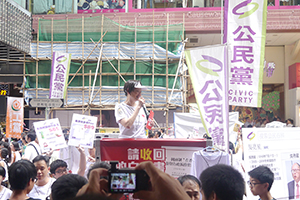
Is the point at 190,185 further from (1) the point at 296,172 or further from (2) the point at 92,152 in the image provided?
(2) the point at 92,152

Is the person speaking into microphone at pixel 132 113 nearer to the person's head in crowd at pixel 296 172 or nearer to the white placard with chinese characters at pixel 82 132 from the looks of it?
the white placard with chinese characters at pixel 82 132

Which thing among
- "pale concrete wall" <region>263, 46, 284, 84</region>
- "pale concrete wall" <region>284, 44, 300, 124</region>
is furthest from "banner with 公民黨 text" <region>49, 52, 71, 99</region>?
"pale concrete wall" <region>284, 44, 300, 124</region>

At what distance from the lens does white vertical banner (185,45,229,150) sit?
168 inches

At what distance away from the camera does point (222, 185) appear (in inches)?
73.5

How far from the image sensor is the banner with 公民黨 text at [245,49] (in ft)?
18.5

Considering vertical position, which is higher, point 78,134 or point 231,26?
point 231,26

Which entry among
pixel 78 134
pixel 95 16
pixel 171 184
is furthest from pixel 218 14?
pixel 171 184

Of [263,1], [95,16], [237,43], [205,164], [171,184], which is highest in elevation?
[95,16]

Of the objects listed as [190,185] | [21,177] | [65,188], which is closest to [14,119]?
[21,177]

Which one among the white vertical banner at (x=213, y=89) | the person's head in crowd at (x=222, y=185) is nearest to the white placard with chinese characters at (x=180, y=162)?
the white vertical banner at (x=213, y=89)

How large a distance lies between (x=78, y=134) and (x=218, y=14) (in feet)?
41.4

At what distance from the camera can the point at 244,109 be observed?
19.5 meters

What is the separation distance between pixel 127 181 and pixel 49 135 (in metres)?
4.38

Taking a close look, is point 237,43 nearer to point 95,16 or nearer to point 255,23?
point 255,23
